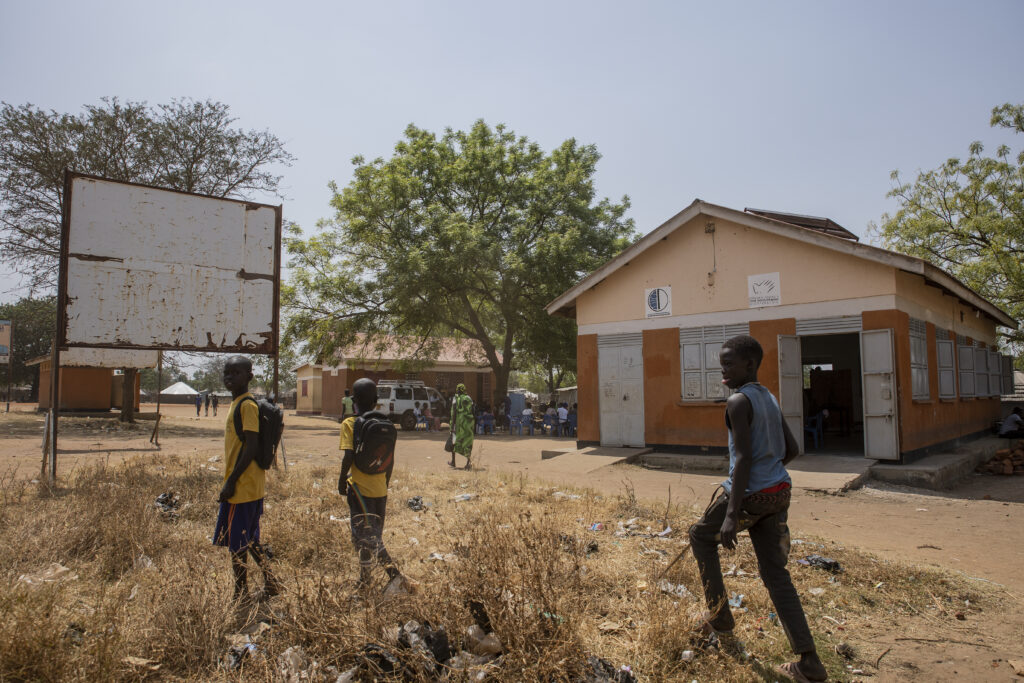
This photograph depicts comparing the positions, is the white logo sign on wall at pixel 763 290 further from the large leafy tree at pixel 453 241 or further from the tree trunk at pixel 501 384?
the tree trunk at pixel 501 384

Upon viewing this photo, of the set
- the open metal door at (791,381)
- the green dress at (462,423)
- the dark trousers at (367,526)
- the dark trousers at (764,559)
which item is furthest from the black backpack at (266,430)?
the open metal door at (791,381)

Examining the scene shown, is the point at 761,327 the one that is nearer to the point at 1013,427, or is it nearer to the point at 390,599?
the point at 1013,427

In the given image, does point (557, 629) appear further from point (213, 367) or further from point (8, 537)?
point (213, 367)

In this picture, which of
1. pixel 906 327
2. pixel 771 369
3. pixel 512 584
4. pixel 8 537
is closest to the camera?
pixel 512 584

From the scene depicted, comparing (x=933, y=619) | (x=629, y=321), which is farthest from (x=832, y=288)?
(x=933, y=619)

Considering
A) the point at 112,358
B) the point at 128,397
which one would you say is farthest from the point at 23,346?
the point at 128,397

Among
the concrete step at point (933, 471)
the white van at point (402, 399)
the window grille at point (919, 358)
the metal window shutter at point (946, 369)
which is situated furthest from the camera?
the white van at point (402, 399)

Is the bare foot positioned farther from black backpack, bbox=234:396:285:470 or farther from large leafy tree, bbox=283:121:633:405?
large leafy tree, bbox=283:121:633:405

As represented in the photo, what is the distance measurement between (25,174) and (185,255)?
47.2ft

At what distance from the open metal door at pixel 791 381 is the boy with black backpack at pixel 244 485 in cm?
954

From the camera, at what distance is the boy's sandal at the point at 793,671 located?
10.2ft

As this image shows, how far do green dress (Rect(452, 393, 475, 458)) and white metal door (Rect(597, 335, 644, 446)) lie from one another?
10.7ft

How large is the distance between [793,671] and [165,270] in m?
8.96

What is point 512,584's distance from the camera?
328cm
